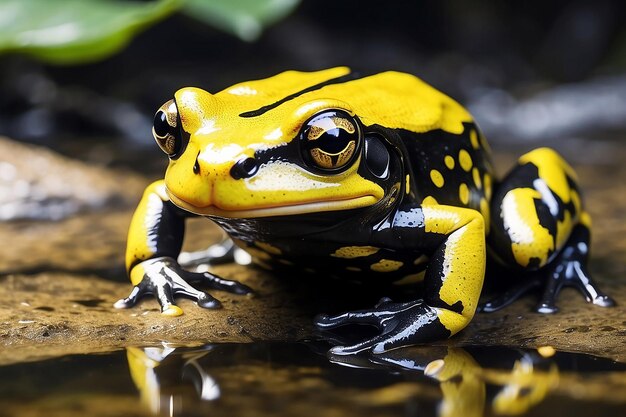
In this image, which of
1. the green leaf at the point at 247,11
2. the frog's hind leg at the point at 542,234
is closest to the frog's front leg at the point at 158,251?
the frog's hind leg at the point at 542,234

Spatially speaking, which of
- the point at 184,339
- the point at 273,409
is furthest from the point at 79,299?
the point at 273,409

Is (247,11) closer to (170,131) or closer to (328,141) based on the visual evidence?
(170,131)

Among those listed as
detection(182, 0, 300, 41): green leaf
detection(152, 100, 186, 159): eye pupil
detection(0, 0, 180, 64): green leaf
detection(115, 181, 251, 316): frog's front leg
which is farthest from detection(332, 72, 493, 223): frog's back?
detection(0, 0, 180, 64): green leaf

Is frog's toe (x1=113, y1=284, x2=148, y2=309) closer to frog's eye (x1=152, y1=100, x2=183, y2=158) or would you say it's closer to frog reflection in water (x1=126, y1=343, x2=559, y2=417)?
frog reflection in water (x1=126, y1=343, x2=559, y2=417)

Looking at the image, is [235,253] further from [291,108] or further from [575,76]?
[575,76]

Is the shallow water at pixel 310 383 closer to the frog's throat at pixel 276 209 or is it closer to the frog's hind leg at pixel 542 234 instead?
the frog's throat at pixel 276 209

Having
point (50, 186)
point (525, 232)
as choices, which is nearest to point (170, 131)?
point (525, 232)
